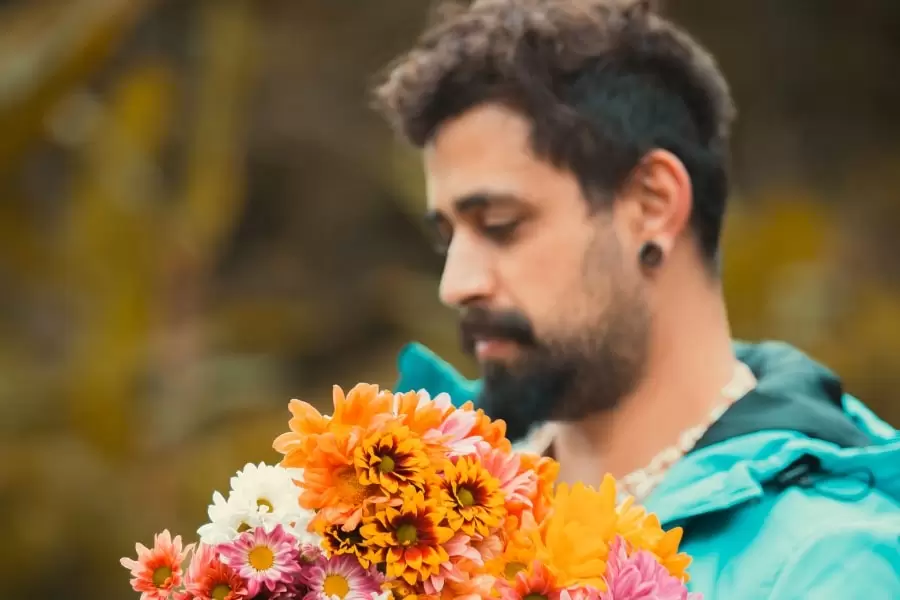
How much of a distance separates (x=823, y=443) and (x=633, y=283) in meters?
0.28

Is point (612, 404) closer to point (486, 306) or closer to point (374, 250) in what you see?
point (486, 306)

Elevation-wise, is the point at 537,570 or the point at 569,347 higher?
the point at 569,347

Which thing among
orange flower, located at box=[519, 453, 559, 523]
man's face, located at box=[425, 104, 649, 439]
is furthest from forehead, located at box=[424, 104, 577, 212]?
orange flower, located at box=[519, 453, 559, 523]

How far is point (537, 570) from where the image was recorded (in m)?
0.90

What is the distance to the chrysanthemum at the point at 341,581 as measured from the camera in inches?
35.6

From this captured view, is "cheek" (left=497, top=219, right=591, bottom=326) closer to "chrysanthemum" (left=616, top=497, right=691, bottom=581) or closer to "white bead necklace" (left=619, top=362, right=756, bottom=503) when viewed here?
"white bead necklace" (left=619, top=362, right=756, bottom=503)

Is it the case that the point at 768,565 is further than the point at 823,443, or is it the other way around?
the point at 823,443

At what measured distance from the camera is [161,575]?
97 centimetres

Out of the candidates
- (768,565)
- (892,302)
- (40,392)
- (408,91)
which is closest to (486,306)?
(408,91)

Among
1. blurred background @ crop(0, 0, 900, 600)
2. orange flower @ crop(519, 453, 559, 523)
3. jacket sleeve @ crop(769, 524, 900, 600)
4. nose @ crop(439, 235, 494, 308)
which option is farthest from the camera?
blurred background @ crop(0, 0, 900, 600)

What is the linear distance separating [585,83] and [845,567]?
0.60 m

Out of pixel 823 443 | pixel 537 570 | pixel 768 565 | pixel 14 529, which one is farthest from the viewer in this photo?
pixel 14 529

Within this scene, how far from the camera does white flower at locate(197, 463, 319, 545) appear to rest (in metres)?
0.95

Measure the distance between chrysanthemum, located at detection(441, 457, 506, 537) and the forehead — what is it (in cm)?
51
